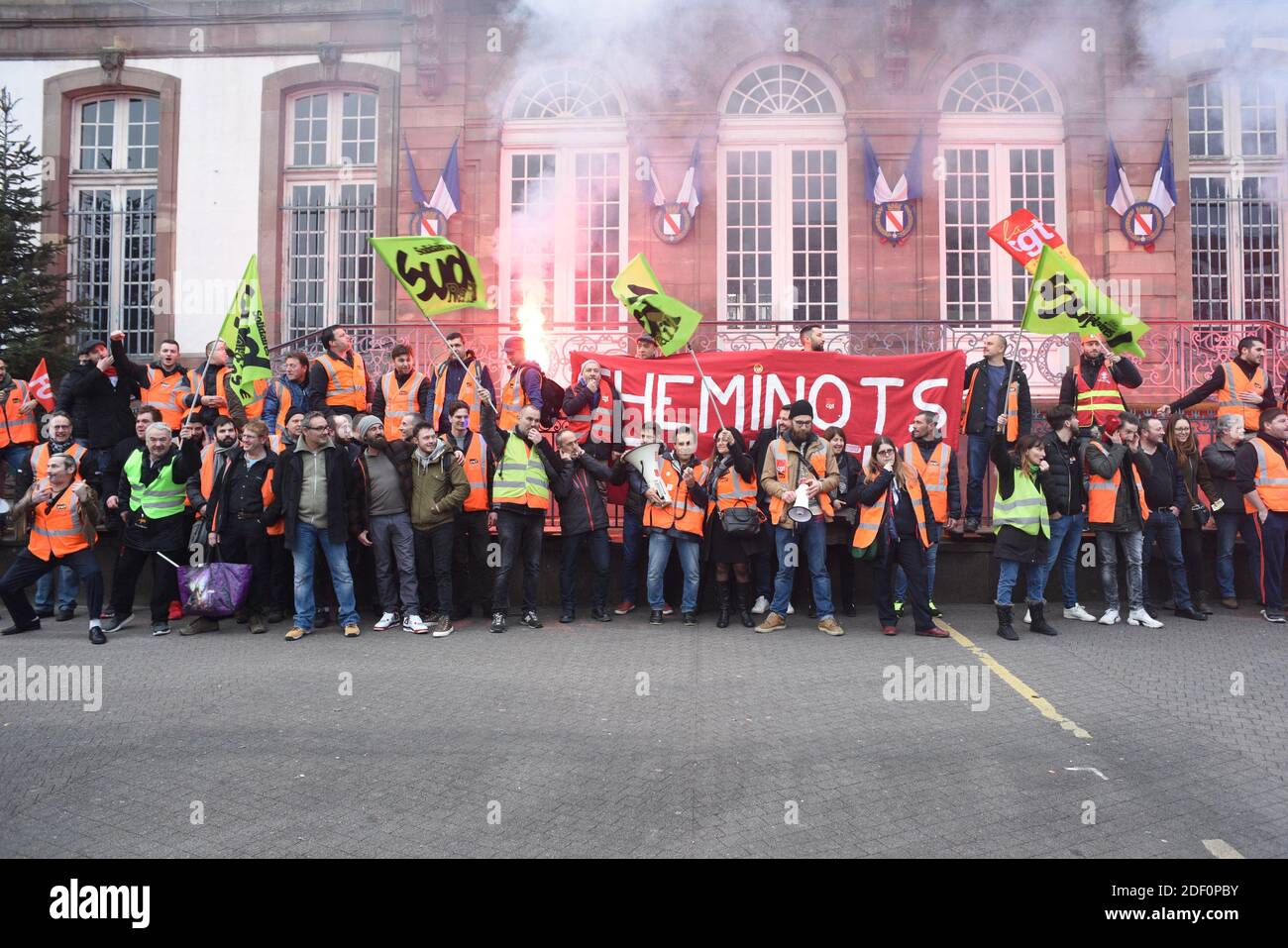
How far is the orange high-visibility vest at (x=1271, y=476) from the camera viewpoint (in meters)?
8.98

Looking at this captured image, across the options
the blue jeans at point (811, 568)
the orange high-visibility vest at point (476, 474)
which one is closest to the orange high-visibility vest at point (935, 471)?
the blue jeans at point (811, 568)

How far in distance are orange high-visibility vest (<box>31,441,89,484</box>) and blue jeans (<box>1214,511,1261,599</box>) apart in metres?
10.8

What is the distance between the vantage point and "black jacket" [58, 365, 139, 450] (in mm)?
9789

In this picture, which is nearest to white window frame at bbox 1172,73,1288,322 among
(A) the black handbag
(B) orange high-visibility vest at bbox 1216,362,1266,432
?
(B) orange high-visibility vest at bbox 1216,362,1266,432

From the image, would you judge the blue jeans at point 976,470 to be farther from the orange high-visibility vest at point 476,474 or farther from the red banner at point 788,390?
the orange high-visibility vest at point 476,474

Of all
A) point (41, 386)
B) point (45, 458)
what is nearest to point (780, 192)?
point (41, 386)

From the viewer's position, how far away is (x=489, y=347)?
41.8ft

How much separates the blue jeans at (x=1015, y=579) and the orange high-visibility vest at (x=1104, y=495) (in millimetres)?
884

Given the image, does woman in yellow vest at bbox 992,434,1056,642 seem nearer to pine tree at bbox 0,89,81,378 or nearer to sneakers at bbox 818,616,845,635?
sneakers at bbox 818,616,845,635

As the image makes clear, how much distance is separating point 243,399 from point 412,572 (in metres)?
3.10

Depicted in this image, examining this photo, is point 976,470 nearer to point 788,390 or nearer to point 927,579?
point 927,579

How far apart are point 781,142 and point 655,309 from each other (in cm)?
581
